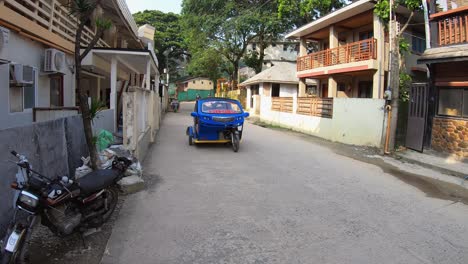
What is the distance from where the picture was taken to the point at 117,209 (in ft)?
18.0

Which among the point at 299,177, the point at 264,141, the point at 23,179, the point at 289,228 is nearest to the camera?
the point at 23,179

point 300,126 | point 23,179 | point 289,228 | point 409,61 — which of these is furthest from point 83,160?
point 409,61

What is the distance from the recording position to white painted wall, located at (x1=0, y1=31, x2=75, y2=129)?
7426mm

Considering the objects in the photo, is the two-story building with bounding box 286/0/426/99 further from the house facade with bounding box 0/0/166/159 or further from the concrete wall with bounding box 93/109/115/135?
the concrete wall with bounding box 93/109/115/135

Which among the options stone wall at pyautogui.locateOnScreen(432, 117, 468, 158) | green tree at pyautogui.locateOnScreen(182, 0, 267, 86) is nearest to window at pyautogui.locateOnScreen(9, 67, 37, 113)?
stone wall at pyautogui.locateOnScreen(432, 117, 468, 158)

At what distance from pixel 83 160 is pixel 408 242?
18.0 ft

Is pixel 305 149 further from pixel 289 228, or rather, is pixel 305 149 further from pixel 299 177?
Answer: pixel 289 228

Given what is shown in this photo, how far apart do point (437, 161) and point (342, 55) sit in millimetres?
10597

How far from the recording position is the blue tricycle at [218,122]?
36.3 feet

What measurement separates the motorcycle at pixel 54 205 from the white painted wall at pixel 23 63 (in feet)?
13.6

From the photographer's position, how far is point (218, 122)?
36.2 ft

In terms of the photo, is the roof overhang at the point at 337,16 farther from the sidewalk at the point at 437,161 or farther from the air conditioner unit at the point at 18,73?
the air conditioner unit at the point at 18,73

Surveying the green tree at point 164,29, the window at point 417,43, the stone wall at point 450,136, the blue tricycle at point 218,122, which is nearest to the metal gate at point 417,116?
the stone wall at point 450,136

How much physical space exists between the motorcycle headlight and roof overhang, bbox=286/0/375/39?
17.1 meters
